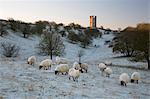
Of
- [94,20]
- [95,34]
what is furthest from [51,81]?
[94,20]

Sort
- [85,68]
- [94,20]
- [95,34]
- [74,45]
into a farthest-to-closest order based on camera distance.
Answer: [94,20], [95,34], [74,45], [85,68]

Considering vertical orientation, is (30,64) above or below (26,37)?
below

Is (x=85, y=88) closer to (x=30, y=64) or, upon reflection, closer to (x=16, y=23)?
(x=30, y=64)

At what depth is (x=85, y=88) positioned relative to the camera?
18.8m

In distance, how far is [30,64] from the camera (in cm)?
2998

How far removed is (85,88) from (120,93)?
7.52ft

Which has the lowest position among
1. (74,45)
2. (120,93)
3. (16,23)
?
(120,93)

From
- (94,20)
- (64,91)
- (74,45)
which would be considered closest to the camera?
(64,91)

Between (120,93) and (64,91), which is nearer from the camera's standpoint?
(64,91)

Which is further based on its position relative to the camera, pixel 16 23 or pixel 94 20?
pixel 94 20

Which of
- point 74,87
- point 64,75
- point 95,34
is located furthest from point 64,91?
point 95,34

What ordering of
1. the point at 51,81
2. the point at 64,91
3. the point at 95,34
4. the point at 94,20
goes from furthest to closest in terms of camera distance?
the point at 94,20
the point at 95,34
the point at 51,81
the point at 64,91

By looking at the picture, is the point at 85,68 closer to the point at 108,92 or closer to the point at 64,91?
the point at 108,92

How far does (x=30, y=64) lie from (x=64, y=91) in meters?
13.7
